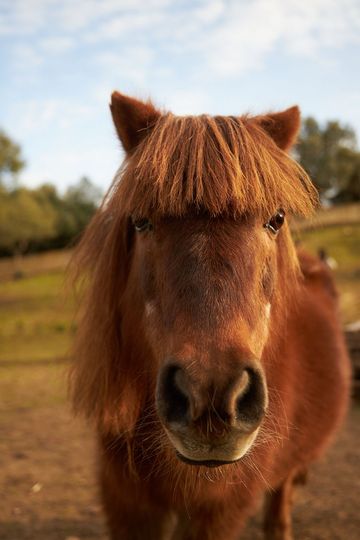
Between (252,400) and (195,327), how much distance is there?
0.99 ft

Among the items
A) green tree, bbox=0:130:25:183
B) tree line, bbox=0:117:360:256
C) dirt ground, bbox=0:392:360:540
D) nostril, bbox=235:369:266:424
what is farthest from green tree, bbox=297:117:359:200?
nostril, bbox=235:369:266:424

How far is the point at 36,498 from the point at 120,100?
365cm

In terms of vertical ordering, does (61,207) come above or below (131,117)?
below

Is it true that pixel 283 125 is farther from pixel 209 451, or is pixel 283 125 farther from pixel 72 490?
pixel 72 490

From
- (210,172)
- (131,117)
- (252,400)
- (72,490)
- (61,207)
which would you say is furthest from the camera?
(61,207)

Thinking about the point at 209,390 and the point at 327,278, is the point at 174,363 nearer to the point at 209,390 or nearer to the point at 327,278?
the point at 209,390

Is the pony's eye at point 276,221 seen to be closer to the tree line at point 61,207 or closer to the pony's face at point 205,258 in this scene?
the pony's face at point 205,258

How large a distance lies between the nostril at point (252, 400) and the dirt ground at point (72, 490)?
188 cm

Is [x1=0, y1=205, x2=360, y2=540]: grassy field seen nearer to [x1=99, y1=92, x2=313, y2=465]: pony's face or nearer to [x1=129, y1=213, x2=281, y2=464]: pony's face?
[x1=99, y1=92, x2=313, y2=465]: pony's face

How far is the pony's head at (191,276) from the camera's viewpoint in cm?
165

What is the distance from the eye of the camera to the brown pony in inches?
65.5

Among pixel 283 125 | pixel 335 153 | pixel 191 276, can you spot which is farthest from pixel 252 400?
pixel 335 153

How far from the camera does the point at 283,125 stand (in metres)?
2.59

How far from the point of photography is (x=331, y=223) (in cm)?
3566
